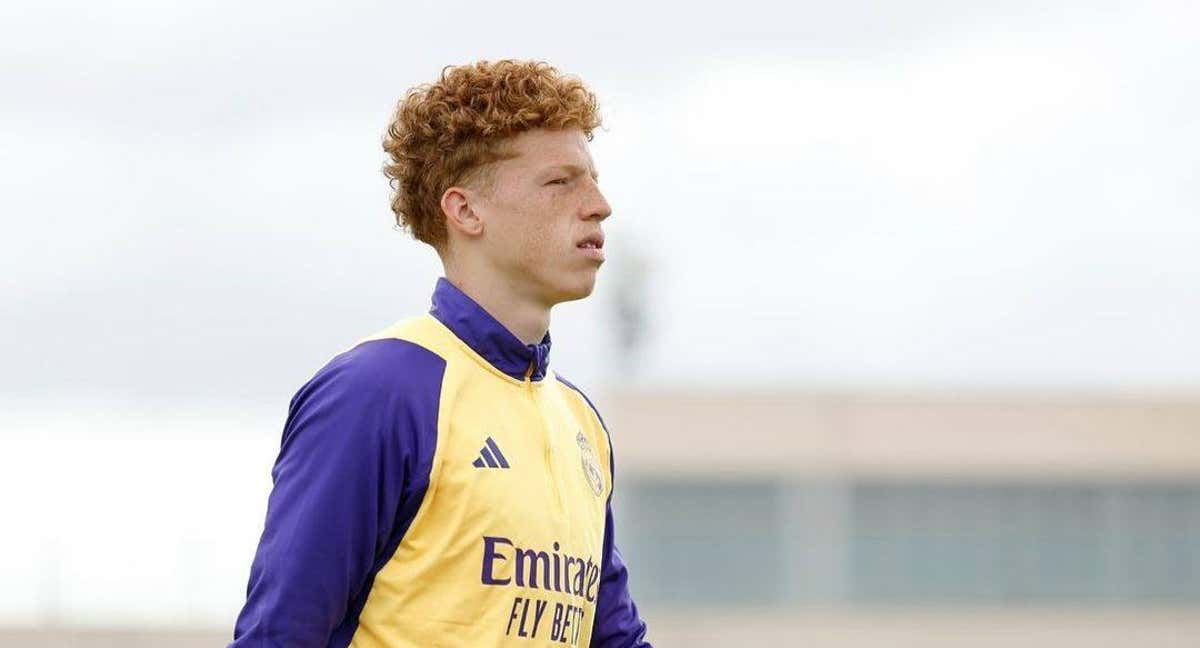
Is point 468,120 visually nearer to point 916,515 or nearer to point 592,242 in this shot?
point 592,242

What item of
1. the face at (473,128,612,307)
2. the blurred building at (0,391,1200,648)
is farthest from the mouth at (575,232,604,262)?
the blurred building at (0,391,1200,648)

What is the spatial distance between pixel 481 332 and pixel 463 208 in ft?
0.84

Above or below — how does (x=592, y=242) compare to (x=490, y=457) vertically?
above

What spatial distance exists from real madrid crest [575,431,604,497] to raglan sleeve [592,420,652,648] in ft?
0.26

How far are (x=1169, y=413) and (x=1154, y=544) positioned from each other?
→ 307 centimetres

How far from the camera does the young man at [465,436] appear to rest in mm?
3875

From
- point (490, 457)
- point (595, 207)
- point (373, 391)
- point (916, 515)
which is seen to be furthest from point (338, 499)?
point (916, 515)

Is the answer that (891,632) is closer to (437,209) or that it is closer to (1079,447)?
(1079,447)

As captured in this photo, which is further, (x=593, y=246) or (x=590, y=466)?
(x=590, y=466)

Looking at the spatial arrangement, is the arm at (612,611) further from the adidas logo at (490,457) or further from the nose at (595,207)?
the nose at (595,207)

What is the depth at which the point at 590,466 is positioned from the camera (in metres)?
4.41

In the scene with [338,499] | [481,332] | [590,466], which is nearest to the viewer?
[338,499]

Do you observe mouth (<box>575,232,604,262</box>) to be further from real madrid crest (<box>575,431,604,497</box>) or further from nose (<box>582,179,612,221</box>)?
real madrid crest (<box>575,431,604,497</box>)

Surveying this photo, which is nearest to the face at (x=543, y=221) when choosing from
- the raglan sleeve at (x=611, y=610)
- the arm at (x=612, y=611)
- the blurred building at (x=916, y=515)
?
the raglan sleeve at (x=611, y=610)
